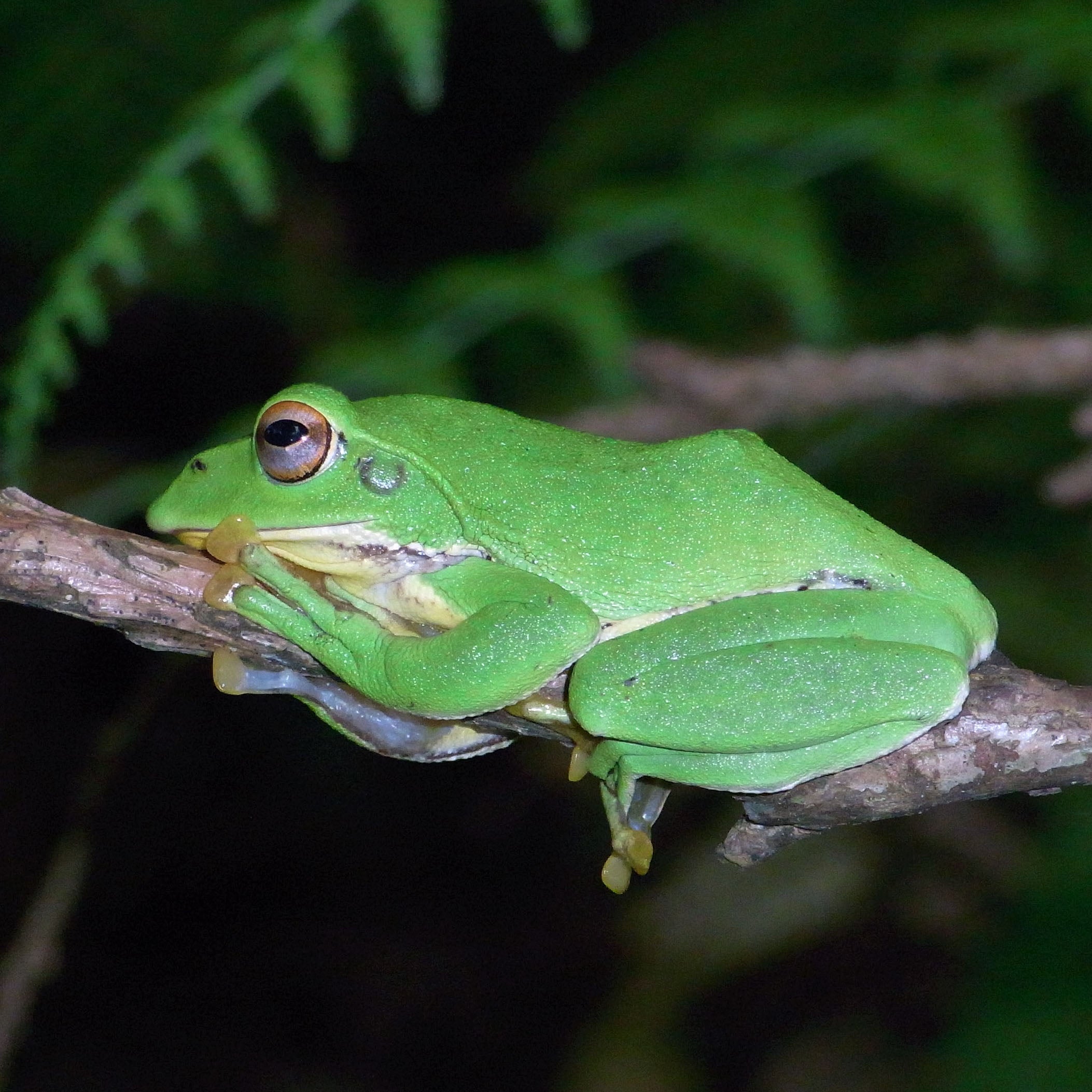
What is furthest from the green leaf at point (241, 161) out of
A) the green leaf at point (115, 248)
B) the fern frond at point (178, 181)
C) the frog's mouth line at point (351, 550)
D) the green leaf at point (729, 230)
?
the green leaf at point (729, 230)

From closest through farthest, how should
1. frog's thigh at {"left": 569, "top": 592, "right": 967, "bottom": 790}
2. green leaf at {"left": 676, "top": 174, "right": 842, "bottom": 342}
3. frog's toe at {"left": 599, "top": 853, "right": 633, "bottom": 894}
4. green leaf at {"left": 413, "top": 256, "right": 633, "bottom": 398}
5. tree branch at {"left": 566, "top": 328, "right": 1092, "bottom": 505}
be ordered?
frog's thigh at {"left": 569, "top": 592, "right": 967, "bottom": 790} → frog's toe at {"left": 599, "top": 853, "right": 633, "bottom": 894} → tree branch at {"left": 566, "top": 328, "right": 1092, "bottom": 505} → green leaf at {"left": 676, "top": 174, "right": 842, "bottom": 342} → green leaf at {"left": 413, "top": 256, "right": 633, "bottom": 398}

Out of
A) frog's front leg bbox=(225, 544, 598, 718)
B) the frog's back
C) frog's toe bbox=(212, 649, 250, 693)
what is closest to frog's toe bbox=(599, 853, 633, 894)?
frog's front leg bbox=(225, 544, 598, 718)

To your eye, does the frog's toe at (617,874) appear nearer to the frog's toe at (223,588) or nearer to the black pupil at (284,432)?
the frog's toe at (223,588)

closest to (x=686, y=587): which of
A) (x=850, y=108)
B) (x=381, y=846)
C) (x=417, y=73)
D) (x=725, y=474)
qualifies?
(x=725, y=474)

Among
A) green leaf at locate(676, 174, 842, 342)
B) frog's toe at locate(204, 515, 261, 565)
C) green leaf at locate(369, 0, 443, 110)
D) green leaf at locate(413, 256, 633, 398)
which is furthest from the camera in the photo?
green leaf at locate(413, 256, 633, 398)

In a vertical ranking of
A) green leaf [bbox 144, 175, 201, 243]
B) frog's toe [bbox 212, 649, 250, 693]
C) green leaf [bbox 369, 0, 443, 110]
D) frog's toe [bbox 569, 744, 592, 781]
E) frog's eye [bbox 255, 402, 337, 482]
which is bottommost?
frog's toe [bbox 569, 744, 592, 781]

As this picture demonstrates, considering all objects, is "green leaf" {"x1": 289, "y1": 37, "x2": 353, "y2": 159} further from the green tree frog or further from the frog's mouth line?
the frog's mouth line
